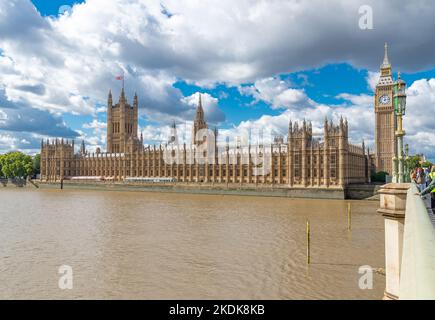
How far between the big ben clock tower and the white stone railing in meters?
109

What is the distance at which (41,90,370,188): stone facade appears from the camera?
2904 inches

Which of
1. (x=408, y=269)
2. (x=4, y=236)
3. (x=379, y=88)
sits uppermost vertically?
(x=379, y=88)

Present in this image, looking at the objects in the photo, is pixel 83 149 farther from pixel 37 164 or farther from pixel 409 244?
pixel 409 244

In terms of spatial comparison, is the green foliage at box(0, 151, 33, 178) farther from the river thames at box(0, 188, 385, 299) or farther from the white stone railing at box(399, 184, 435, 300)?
the white stone railing at box(399, 184, 435, 300)

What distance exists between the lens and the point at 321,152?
74688 mm

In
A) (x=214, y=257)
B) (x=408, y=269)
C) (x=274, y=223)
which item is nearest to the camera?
(x=408, y=269)

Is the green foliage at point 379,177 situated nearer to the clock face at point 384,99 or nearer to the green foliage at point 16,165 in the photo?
the clock face at point 384,99

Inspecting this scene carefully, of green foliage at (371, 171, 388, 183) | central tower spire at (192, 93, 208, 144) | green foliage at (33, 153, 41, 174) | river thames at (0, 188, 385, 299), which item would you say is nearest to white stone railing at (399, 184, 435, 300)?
river thames at (0, 188, 385, 299)

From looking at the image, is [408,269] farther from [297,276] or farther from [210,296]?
[297,276]

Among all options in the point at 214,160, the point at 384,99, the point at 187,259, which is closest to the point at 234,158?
the point at 214,160

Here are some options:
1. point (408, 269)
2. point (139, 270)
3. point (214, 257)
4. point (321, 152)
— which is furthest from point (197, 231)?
point (321, 152)

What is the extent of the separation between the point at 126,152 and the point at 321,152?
69.6 meters

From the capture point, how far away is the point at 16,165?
119 m

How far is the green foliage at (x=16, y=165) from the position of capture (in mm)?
118562
